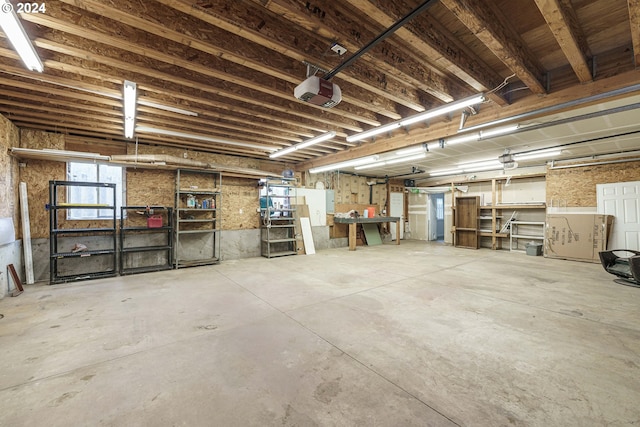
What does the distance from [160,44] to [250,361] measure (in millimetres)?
2970

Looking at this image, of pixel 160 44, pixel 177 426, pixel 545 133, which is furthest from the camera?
pixel 545 133

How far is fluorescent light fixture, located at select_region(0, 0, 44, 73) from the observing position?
174cm

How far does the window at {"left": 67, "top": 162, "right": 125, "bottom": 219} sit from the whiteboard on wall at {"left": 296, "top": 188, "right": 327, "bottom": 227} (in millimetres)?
4475

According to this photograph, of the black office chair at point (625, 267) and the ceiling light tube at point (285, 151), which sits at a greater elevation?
the ceiling light tube at point (285, 151)

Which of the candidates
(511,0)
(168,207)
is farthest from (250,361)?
(168,207)

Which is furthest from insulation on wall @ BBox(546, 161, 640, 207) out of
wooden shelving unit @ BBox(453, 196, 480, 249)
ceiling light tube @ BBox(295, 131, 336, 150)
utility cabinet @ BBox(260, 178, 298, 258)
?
utility cabinet @ BBox(260, 178, 298, 258)

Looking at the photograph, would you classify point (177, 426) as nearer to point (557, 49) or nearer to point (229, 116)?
point (229, 116)

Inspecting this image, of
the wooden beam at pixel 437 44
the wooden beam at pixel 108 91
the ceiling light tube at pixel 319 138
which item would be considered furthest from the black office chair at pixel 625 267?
the wooden beam at pixel 108 91

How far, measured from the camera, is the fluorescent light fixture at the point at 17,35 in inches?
68.5

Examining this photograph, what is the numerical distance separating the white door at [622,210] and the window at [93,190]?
11297 mm

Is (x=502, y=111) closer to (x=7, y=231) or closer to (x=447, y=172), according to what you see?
(x=447, y=172)

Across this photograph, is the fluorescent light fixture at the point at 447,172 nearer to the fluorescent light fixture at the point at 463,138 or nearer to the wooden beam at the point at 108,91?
the fluorescent light fixture at the point at 463,138

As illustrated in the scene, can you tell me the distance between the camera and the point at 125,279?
184 inches

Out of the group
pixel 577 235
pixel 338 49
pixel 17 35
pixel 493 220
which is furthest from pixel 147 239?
pixel 577 235
